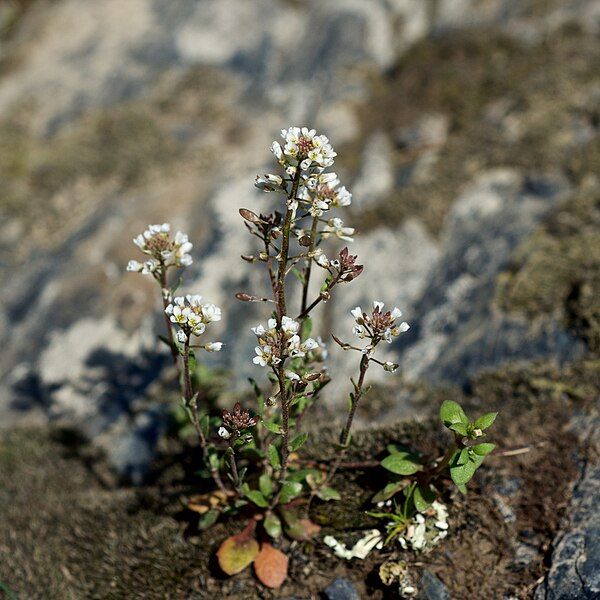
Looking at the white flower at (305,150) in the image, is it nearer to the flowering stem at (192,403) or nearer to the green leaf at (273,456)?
the flowering stem at (192,403)

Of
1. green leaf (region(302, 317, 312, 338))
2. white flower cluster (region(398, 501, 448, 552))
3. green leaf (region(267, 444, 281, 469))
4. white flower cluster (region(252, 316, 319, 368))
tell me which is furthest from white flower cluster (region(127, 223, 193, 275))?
white flower cluster (region(398, 501, 448, 552))

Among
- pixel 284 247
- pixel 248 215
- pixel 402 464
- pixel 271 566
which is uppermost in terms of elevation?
pixel 248 215

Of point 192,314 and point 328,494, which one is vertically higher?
point 192,314

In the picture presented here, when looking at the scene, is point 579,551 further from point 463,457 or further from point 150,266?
point 150,266

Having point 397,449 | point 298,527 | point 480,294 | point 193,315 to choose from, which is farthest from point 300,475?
point 480,294

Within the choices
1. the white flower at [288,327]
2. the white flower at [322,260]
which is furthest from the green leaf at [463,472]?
the white flower at [322,260]

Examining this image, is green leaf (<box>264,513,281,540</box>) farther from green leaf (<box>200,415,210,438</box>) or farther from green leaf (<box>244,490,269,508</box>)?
green leaf (<box>200,415,210,438</box>)

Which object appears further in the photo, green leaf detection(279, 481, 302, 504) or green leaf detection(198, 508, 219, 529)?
green leaf detection(198, 508, 219, 529)

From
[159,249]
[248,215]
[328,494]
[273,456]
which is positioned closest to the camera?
[248,215]
